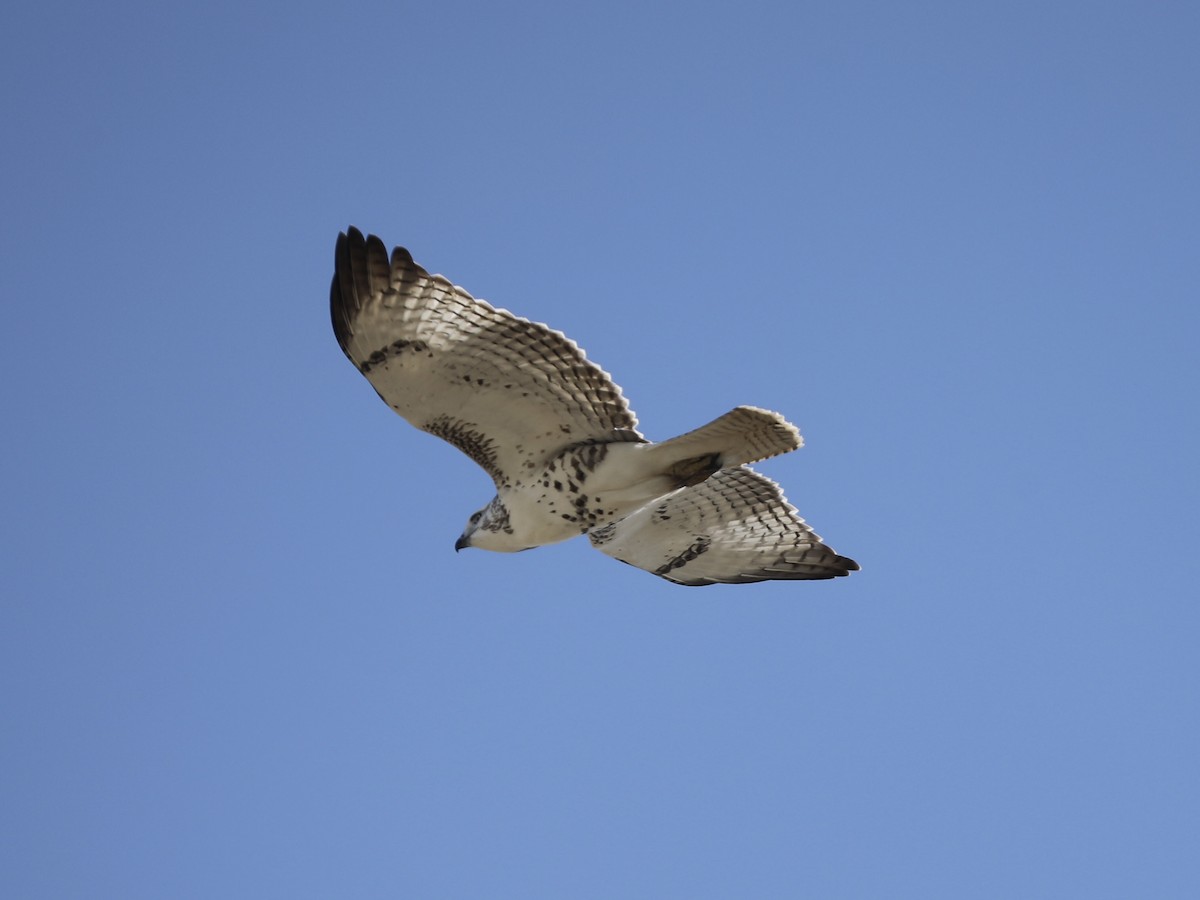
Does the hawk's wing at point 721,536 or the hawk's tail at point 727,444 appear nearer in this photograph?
the hawk's tail at point 727,444

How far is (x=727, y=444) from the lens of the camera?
24.8ft

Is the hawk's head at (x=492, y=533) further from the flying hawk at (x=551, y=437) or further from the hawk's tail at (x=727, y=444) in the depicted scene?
the hawk's tail at (x=727, y=444)

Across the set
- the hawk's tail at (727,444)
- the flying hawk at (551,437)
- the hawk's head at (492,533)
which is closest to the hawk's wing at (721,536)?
the flying hawk at (551,437)

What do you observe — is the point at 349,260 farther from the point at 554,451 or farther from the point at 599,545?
the point at 599,545

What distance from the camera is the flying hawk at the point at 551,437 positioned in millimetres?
7422

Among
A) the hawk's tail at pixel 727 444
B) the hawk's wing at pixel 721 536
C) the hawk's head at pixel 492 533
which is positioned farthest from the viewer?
the hawk's wing at pixel 721 536

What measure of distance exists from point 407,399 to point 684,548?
7.61 feet

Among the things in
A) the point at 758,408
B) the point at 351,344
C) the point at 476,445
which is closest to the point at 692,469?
the point at 758,408

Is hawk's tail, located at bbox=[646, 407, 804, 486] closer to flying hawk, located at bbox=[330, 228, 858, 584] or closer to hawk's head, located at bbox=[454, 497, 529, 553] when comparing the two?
flying hawk, located at bbox=[330, 228, 858, 584]

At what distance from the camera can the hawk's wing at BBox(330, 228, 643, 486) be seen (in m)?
7.40

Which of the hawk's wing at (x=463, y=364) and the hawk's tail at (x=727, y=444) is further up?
the hawk's wing at (x=463, y=364)

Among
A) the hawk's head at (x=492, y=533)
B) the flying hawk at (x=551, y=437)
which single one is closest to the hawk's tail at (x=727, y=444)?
the flying hawk at (x=551, y=437)

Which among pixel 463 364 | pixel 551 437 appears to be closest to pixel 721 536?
pixel 551 437

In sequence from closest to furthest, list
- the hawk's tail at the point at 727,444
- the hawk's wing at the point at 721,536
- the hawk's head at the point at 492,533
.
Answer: the hawk's tail at the point at 727,444, the hawk's head at the point at 492,533, the hawk's wing at the point at 721,536
